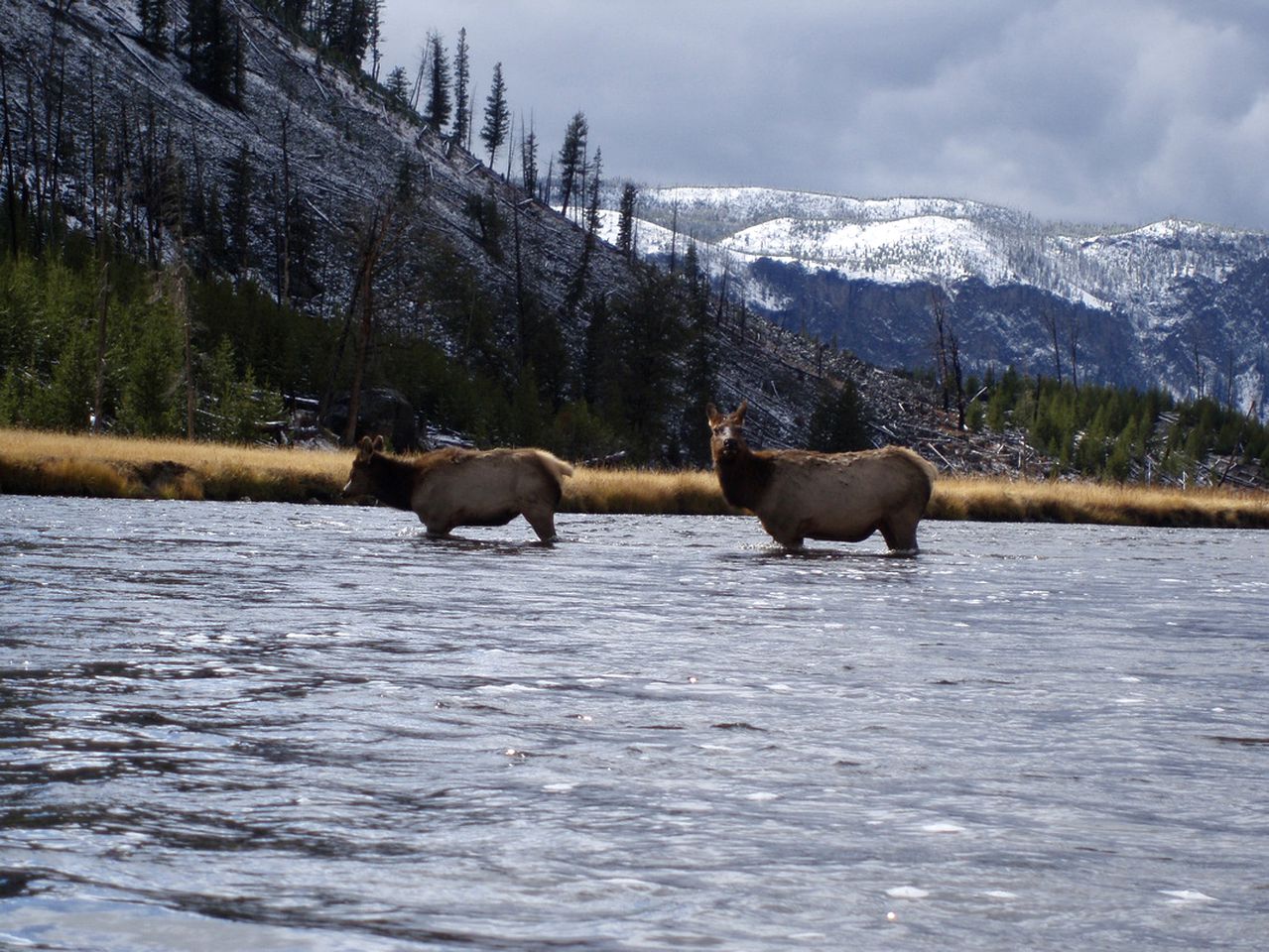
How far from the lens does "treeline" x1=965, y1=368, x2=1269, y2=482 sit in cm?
12300

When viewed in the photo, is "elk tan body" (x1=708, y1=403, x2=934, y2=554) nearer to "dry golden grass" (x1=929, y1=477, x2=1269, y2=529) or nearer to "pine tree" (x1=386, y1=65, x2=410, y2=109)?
"dry golden grass" (x1=929, y1=477, x2=1269, y2=529)

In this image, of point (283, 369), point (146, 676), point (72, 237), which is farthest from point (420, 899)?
point (72, 237)

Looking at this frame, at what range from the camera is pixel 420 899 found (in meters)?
3.49

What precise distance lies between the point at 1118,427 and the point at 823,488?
443ft

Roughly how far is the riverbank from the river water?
693 inches

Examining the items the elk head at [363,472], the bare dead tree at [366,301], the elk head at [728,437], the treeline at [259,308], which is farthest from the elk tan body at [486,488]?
the bare dead tree at [366,301]

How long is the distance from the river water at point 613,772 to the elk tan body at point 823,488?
20.2 feet

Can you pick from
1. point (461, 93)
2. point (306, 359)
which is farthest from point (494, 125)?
point (306, 359)

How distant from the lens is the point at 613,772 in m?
5.03

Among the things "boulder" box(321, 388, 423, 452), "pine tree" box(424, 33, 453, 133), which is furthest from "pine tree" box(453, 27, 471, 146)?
"boulder" box(321, 388, 423, 452)

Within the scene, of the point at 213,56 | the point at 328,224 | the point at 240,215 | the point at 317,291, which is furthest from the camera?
the point at 213,56

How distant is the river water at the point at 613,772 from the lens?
3.43 metres

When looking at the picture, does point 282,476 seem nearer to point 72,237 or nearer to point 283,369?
point 283,369

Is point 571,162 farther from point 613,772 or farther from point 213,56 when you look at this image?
point 613,772
